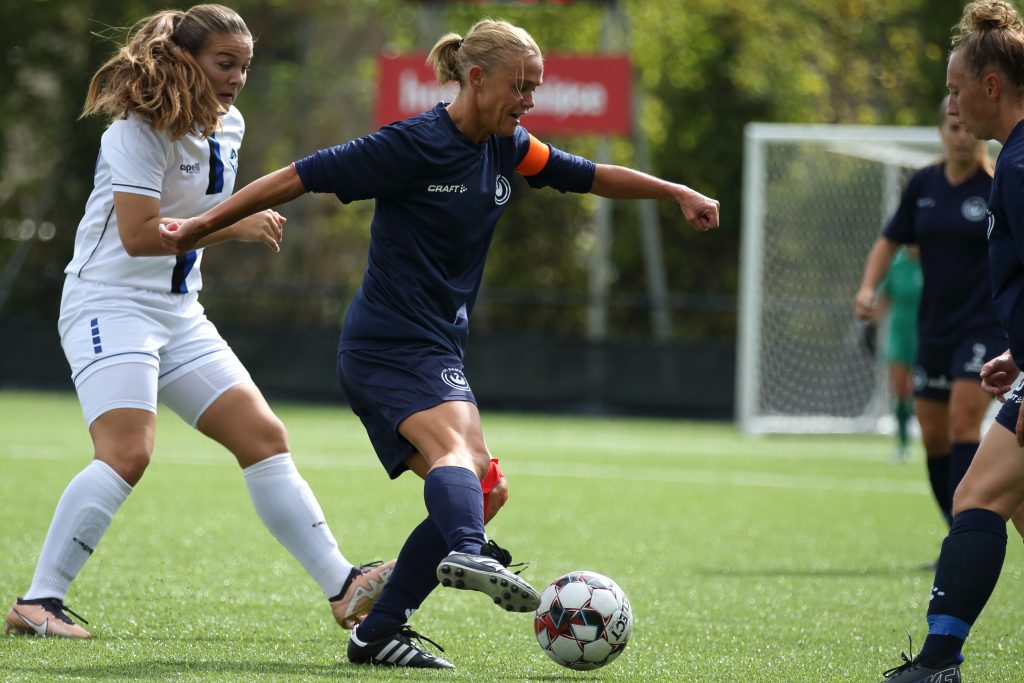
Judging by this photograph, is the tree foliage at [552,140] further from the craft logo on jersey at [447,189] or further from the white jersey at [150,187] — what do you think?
the craft logo on jersey at [447,189]

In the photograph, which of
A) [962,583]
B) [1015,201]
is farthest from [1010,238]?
[962,583]

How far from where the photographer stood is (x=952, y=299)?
655cm

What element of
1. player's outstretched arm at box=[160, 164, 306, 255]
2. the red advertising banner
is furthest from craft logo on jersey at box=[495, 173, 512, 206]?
the red advertising banner

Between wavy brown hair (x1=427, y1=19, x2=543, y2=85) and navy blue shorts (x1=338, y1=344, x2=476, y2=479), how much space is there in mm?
833

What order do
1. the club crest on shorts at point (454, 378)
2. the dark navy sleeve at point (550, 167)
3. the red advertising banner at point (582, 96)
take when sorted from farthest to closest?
the red advertising banner at point (582, 96) → the dark navy sleeve at point (550, 167) → the club crest on shorts at point (454, 378)

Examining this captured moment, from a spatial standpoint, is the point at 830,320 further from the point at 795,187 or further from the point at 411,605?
the point at 411,605

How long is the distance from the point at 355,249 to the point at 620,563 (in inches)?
765

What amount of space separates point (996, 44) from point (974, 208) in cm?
282

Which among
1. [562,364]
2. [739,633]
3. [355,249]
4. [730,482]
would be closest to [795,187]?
[562,364]

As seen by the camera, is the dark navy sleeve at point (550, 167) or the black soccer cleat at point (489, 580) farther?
the dark navy sleeve at point (550, 167)

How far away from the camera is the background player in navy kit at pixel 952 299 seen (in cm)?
638

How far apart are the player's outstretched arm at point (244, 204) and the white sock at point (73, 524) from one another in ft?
3.17

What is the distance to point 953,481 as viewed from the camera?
6602 mm

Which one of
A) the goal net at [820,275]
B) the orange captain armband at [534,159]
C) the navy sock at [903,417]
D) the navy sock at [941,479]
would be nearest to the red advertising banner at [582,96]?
the goal net at [820,275]
